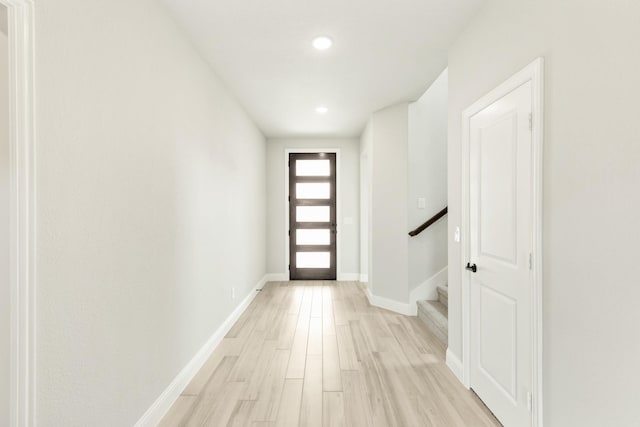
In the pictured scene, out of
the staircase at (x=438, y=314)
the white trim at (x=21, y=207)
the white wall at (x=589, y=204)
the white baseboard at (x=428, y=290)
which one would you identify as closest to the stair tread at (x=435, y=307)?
the staircase at (x=438, y=314)

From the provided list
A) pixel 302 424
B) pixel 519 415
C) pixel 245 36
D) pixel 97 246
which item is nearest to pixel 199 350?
pixel 302 424

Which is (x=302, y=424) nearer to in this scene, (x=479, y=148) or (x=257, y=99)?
(x=479, y=148)

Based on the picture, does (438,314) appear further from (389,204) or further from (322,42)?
(322,42)

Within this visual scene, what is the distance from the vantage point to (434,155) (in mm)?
4156

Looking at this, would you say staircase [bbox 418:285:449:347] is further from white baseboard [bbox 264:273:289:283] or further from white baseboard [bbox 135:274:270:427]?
white baseboard [bbox 264:273:289:283]

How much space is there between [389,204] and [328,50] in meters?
2.14

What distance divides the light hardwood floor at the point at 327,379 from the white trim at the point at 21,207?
1060mm

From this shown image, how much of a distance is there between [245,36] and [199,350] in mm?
2468

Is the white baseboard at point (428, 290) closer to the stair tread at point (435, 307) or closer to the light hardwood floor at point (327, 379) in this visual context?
the stair tread at point (435, 307)

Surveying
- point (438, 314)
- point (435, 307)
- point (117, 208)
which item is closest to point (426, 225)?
point (435, 307)

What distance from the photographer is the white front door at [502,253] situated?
5.64ft

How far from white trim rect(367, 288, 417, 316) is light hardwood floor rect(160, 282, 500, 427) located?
161mm

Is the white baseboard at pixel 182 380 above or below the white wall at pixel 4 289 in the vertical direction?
below

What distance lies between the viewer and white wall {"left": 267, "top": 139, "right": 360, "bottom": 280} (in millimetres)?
6016
